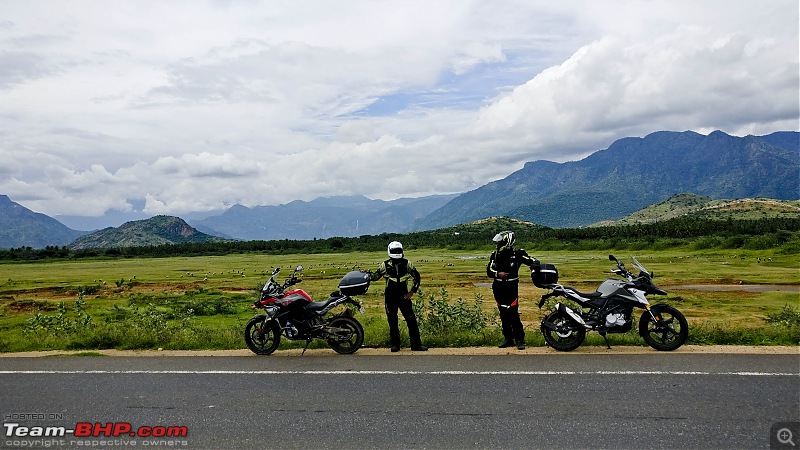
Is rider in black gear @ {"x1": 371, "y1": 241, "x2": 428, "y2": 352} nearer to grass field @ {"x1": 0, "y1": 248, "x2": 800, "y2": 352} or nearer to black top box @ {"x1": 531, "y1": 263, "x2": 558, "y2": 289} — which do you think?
grass field @ {"x1": 0, "y1": 248, "x2": 800, "y2": 352}

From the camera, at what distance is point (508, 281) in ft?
34.9

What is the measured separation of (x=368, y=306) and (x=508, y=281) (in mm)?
17607

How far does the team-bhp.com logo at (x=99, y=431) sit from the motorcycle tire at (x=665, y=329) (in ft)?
24.7

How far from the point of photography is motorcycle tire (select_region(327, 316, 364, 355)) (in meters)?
10.5

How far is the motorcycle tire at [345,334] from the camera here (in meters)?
10.5

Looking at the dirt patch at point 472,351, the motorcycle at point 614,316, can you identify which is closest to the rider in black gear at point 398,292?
the dirt patch at point 472,351

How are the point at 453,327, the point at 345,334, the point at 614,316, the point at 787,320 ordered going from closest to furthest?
1. the point at 614,316
2. the point at 345,334
3. the point at 453,327
4. the point at 787,320

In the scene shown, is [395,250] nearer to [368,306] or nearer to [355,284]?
[355,284]

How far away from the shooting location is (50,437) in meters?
6.36

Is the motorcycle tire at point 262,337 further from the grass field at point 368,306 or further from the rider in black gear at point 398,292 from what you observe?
the rider in black gear at point 398,292

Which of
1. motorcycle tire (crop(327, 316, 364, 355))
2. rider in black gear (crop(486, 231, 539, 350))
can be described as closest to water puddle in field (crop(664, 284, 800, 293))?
rider in black gear (crop(486, 231, 539, 350))

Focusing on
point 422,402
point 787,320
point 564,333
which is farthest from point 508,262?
point 787,320

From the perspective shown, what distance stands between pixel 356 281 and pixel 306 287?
3012 cm

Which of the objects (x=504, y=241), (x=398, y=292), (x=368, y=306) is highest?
(x=504, y=241)
